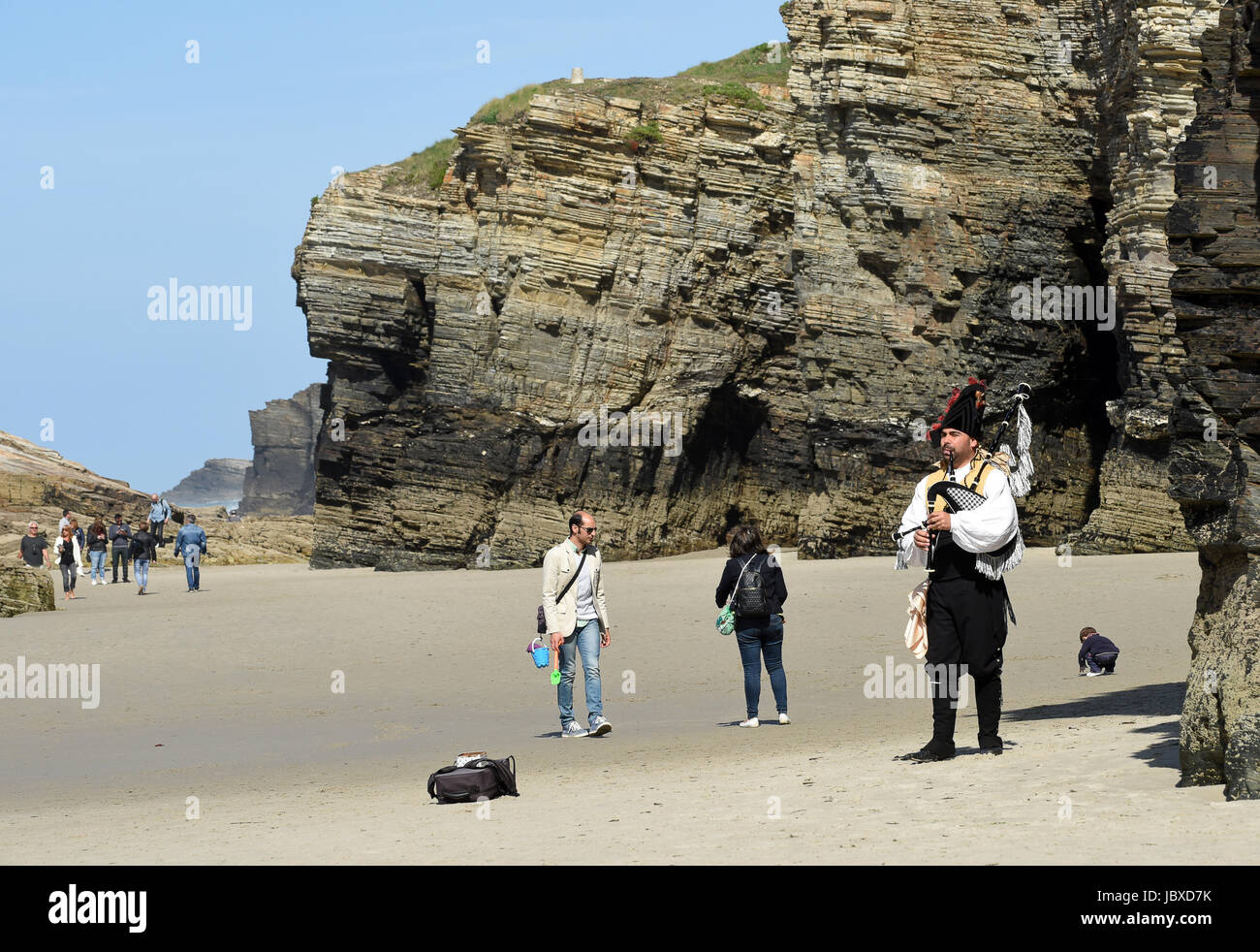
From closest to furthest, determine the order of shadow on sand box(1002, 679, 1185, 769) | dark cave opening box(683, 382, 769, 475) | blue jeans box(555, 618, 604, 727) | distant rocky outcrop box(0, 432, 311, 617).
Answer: shadow on sand box(1002, 679, 1185, 769) < blue jeans box(555, 618, 604, 727) < dark cave opening box(683, 382, 769, 475) < distant rocky outcrop box(0, 432, 311, 617)

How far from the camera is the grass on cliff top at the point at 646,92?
110 ft

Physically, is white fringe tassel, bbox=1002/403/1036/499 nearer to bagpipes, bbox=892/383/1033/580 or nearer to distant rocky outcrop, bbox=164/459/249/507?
bagpipes, bbox=892/383/1033/580

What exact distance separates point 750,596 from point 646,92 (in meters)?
23.6

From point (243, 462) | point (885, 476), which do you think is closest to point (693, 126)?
point (885, 476)

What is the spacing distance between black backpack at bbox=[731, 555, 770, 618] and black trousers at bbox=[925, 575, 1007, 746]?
3619 mm

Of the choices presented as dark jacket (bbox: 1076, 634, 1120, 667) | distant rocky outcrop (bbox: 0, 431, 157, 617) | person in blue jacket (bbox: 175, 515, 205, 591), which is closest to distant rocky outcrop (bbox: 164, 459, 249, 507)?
distant rocky outcrop (bbox: 0, 431, 157, 617)

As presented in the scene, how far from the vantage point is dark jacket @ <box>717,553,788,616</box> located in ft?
41.9

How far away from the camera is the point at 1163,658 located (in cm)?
1540

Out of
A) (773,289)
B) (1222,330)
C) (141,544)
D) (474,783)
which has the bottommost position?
(474,783)

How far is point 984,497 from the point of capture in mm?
8906

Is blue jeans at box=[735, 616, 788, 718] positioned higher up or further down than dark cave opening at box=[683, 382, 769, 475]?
further down

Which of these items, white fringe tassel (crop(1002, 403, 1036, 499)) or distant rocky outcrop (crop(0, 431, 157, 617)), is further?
distant rocky outcrop (crop(0, 431, 157, 617))

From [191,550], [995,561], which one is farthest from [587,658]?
[191,550]

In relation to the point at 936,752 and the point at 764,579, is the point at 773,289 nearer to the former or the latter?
the point at 764,579
